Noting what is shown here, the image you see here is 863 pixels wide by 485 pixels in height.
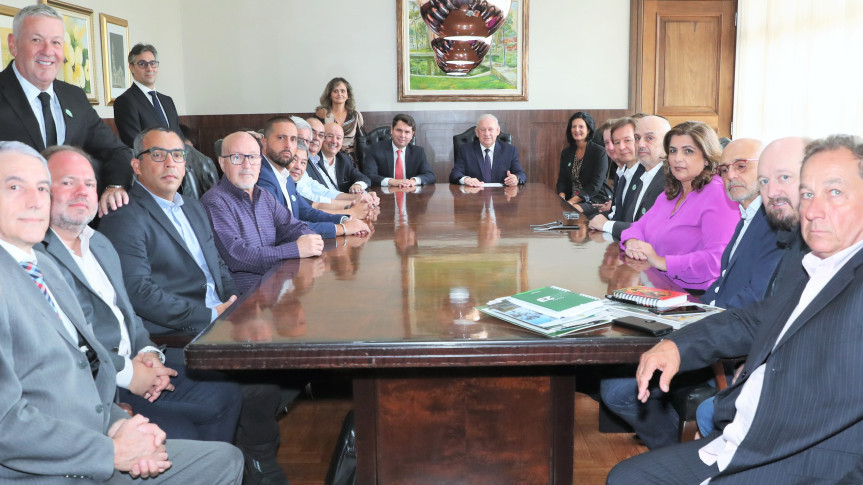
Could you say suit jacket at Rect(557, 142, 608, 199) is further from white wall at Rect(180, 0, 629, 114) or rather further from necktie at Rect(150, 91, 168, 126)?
necktie at Rect(150, 91, 168, 126)

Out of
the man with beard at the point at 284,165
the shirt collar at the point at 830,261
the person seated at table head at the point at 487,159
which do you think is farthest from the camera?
the person seated at table head at the point at 487,159

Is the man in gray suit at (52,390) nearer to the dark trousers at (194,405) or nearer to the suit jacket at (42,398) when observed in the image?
the suit jacket at (42,398)

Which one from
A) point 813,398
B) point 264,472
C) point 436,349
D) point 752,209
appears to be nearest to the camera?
point 813,398

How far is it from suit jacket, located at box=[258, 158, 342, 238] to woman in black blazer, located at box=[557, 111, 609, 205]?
2774 mm

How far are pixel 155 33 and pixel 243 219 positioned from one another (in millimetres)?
4726

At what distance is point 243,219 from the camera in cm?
298

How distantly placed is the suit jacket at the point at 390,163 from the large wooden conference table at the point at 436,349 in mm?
3528

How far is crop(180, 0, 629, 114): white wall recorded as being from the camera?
7.51 metres

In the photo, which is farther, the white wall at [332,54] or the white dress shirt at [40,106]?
the white wall at [332,54]

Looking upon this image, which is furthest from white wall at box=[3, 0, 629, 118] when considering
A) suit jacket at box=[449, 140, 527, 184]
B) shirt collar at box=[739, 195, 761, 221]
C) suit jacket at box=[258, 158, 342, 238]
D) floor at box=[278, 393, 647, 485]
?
shirt collar at box=[739, 195, 761, 221]

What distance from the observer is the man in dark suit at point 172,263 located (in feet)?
7.74

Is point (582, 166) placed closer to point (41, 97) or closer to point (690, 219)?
point (690, 219)

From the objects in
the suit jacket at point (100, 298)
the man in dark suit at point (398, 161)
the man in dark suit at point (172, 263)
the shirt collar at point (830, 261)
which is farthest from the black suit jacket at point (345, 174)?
the shirt collar at point (830, 261)

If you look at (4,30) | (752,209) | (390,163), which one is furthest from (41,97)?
(390,163)
